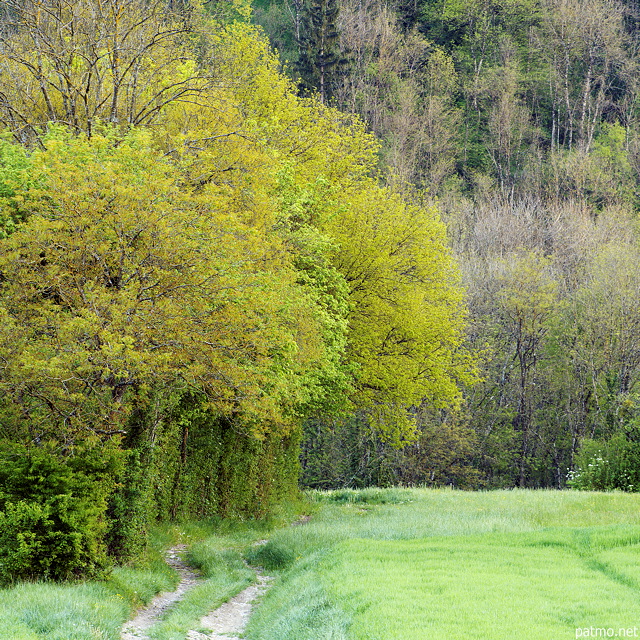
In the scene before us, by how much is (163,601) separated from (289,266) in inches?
401

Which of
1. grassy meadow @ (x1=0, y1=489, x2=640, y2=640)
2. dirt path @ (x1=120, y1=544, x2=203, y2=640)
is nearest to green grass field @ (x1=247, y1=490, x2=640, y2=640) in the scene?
grassy meadow @ (x1=0, y1=489, x2=640, y2=640)

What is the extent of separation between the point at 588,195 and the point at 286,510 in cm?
4413

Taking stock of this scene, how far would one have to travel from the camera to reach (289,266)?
2031 cm


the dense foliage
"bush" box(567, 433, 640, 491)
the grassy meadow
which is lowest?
the grassy meadow

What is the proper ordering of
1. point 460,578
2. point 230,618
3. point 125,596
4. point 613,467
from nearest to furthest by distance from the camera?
1. point 460,578
2. point 125,596
3. point 230,618
4. point 613,467

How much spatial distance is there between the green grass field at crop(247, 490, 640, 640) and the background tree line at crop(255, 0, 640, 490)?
1313 centimetres

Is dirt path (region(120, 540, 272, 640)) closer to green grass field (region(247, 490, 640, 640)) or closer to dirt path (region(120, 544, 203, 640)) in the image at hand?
dirt path (region(120, 544, 203, 640))

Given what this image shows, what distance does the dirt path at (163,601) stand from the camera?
10.3m

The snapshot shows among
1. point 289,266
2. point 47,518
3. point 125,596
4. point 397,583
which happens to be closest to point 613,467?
point 289,266

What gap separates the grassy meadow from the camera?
8633 mm

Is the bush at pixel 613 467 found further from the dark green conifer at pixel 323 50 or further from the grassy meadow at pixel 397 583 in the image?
the dark green conifer at pixel 323 50

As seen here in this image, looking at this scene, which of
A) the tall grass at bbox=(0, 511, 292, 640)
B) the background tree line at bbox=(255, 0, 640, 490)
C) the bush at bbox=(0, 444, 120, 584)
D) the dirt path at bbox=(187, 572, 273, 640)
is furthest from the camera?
the background tree line at bbox=(255, 0, 640, 490)

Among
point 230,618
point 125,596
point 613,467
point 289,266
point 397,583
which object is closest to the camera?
point 397,583

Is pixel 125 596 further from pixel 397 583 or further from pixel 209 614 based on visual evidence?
pixel 397 583
